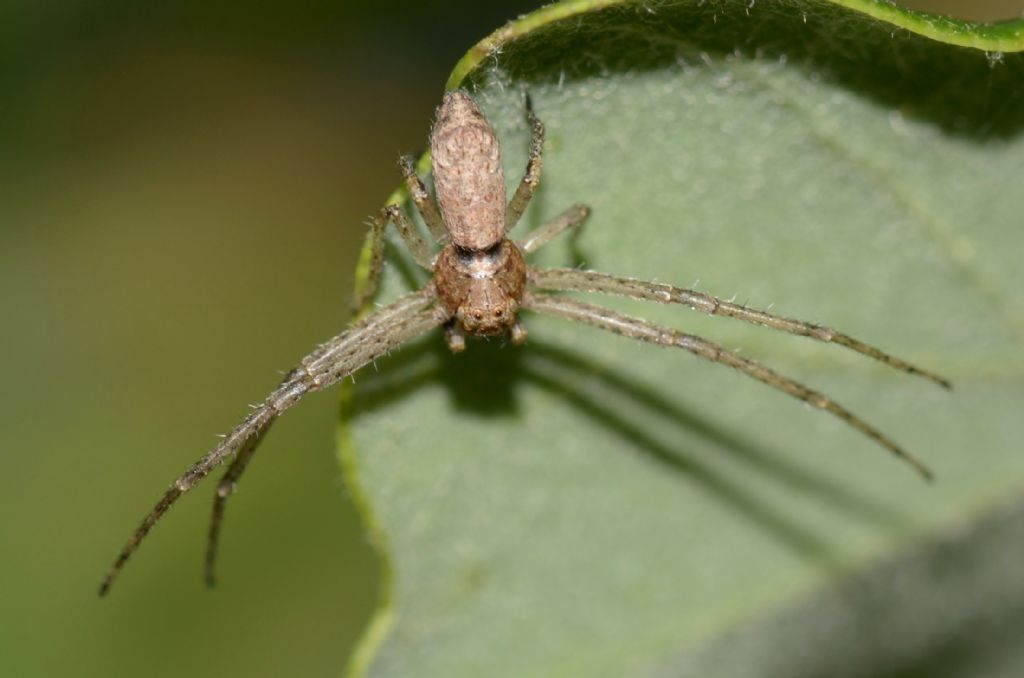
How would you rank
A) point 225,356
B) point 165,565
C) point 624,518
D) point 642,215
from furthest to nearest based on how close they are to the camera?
point 225,356 < point 165,565 < point 624,518 < point 642,215

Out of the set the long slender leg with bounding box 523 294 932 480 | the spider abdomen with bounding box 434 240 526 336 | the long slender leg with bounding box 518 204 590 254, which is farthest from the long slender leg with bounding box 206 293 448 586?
the long slender leg with bounding box 523 294 932 480

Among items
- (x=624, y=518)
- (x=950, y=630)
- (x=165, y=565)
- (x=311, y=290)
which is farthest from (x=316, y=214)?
(x=950, y=630)

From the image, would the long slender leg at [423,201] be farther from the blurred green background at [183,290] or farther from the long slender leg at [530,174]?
the blurred green background at [183,290]

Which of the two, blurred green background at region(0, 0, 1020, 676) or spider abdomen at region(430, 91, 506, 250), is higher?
spider abdomen at region(430, 91, 506, 250)

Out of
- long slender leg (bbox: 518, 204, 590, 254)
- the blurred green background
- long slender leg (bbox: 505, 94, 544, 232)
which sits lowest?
the blurred green background

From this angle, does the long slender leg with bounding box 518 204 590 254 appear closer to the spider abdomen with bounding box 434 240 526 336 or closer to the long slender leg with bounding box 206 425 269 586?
the spider abdomen with bounding box 434 240 526 336

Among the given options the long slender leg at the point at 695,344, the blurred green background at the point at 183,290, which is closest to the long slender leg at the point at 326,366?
the long slender leg at the point at 695,344

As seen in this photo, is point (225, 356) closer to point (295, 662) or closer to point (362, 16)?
point (295, 662)
